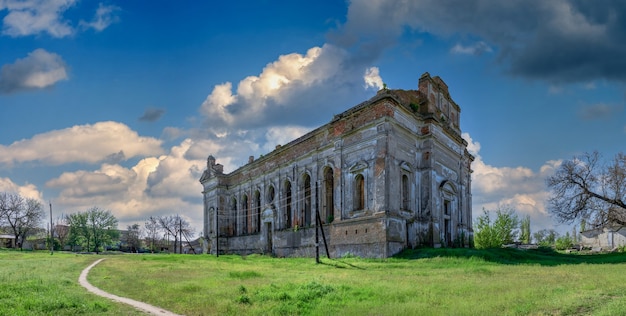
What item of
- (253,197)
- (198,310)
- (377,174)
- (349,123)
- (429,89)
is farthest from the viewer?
(253,197)

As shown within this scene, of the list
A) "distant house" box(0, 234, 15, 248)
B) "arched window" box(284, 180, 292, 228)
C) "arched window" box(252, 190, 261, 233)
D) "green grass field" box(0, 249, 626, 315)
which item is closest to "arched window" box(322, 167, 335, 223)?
"arched window" box(284, 180, 292, 228)

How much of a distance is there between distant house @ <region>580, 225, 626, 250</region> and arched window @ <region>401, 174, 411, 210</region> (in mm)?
40047

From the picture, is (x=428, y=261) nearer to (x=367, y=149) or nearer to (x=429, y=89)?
(x=367, y=149)

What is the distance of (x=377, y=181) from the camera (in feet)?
89.8

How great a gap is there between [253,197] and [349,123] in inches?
671

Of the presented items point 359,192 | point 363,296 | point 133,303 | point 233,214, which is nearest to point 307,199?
point 359,192

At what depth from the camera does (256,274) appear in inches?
762

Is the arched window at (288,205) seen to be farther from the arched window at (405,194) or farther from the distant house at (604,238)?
the distant house at (604,238)

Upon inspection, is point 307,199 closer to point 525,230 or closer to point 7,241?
point 525,230

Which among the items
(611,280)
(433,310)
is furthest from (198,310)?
(611,280)

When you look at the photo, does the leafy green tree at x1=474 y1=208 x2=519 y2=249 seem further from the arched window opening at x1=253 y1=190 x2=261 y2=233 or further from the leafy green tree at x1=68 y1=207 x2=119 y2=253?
the leafy green tree at x1=68 y1=207 x2=119 y2=253

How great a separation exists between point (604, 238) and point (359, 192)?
5030 centimetres

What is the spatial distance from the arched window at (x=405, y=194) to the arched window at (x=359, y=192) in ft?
8.01

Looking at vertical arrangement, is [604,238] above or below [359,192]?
below
